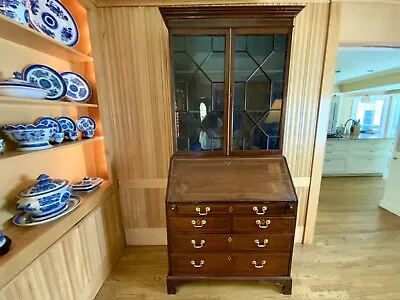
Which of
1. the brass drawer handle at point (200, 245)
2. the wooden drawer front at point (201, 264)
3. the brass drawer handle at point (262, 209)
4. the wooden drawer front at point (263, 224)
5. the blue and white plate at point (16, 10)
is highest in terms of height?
the blue and white plate at point (16, 10)

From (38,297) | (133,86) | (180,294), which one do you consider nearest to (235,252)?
(180,294)

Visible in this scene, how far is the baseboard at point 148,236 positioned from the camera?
2256 mm

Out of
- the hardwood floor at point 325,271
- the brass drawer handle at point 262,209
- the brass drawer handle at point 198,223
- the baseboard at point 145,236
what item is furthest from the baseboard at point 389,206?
the baseboard at point 145,236

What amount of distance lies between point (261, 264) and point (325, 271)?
74 centimetres

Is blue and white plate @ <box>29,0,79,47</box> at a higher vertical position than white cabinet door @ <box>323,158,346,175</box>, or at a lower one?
higher

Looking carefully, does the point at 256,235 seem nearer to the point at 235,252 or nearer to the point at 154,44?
the point at 235,252

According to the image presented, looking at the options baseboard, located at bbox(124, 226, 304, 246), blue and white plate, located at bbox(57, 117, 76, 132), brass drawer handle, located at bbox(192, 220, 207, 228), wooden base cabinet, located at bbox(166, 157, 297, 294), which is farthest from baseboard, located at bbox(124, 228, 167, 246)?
blue and white plate, located at bbox(57, 117, 76, 132)

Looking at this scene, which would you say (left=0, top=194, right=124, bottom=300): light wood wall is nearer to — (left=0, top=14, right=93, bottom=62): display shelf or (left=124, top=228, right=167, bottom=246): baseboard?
(left=124, top=228, right=167, bottom=246): baseboard

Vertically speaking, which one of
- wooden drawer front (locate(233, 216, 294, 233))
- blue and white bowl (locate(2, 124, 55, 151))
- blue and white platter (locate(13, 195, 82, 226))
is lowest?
wooden drawer front (locate(233, 216, 294, 233))

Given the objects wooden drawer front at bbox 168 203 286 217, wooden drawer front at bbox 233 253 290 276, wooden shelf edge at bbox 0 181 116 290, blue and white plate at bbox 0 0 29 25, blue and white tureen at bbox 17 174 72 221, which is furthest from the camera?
wooden drawer front at bbox 233 253 290 276

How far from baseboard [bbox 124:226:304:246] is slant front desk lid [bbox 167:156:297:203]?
93 centimetres

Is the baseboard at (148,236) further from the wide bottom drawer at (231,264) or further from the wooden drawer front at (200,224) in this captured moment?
the wooden drawer front at (200,224)

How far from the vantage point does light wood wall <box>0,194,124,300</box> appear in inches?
42.4

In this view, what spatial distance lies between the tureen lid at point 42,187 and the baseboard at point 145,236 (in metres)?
1.13
